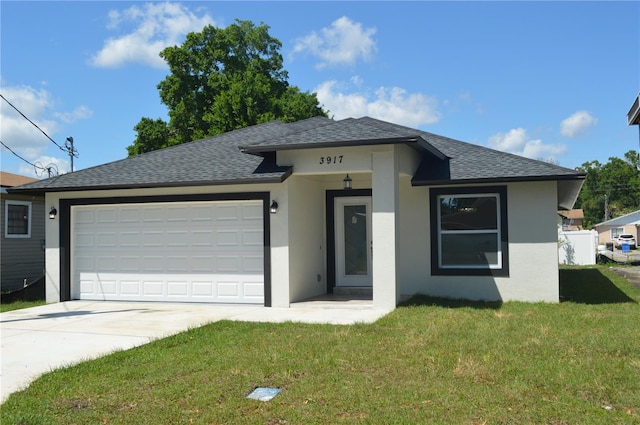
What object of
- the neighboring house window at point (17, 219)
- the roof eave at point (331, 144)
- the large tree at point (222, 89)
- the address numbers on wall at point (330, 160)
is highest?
the large tree at point (222, 89)

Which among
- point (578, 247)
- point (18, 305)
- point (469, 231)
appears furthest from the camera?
point (578, 247)

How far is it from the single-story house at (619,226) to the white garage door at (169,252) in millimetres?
53087

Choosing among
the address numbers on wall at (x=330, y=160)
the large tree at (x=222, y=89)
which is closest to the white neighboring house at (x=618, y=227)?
the large tree at (x=222, y=89)

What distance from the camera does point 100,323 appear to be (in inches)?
384

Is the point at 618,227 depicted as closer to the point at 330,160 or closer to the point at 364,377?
the point at 330,160

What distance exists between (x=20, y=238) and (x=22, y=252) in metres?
0.45

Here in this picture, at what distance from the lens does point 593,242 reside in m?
26.3

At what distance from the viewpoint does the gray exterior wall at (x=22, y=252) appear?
662 inches

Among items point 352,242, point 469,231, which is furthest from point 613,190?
point 352,242

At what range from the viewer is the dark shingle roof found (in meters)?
10.9

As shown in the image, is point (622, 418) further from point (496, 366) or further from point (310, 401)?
point (310, 401)

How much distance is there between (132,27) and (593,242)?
22207 mm

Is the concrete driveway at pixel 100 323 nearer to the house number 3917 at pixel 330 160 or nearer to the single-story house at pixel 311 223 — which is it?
the single-story house at pixel 311 223

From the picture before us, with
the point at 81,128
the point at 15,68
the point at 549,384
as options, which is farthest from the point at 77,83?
the point at 549,384
